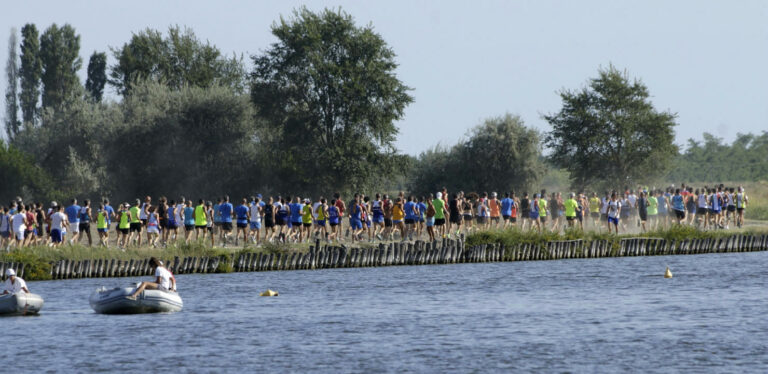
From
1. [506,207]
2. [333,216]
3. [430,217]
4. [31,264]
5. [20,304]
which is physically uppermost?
[506,207]

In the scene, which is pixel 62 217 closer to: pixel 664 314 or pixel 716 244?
pixel 664 314

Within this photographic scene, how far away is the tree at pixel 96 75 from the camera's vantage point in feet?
306

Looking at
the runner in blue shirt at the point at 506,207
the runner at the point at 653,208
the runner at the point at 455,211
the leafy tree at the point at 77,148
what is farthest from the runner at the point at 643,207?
the leafy tree at the point at 77,148

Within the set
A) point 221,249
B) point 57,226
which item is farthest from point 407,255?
point 57,226

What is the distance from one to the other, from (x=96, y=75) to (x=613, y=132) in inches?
1701

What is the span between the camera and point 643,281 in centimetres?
4016

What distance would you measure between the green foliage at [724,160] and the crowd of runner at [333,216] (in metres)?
81.2

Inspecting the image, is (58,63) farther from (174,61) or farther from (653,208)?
(653,208)

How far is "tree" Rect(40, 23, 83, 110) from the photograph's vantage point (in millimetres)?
87562

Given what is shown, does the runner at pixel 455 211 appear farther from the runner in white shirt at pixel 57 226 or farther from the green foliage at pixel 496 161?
the green foliage at pixel 496 161

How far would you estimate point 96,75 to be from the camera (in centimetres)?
9350

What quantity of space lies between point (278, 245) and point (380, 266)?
156 inches

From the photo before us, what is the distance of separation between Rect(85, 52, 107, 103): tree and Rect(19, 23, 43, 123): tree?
15.4 feet

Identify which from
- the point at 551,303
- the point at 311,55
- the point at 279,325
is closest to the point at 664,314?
the point at 551,303
